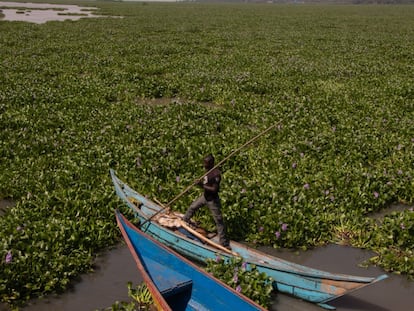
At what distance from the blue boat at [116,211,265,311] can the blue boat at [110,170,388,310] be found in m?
0.76

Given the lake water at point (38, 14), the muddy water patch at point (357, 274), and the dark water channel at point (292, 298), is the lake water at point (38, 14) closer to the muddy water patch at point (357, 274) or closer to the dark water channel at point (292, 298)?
the dark water channel at point (292, 298)

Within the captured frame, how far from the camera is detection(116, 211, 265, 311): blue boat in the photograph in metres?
5.93

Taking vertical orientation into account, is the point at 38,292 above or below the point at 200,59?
below

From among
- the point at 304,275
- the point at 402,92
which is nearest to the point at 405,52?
the point at 402,92

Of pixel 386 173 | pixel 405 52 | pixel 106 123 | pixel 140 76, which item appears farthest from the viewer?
pixel 405 52

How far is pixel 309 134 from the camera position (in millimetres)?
13438

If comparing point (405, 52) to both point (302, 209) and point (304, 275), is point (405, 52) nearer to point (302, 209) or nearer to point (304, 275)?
point (302, 209)

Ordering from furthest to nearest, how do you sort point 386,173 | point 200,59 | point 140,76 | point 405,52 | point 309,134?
point 405,52 < point 200,59 < point 140,76 < point 309,134 < point 386,173

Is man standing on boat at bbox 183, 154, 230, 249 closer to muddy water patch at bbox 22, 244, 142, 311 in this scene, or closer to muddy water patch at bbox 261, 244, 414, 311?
muddy water patch at bbox 261, 244, 414, 311

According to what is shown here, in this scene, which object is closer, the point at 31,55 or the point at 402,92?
the point at 402,92

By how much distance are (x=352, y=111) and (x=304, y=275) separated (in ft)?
38.3

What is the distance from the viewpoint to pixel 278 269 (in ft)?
21.5

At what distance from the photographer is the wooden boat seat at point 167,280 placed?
633cm

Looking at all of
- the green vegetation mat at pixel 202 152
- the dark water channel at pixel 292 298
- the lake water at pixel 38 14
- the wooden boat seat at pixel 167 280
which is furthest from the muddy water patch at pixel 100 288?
the lake water at pixel 38 14
